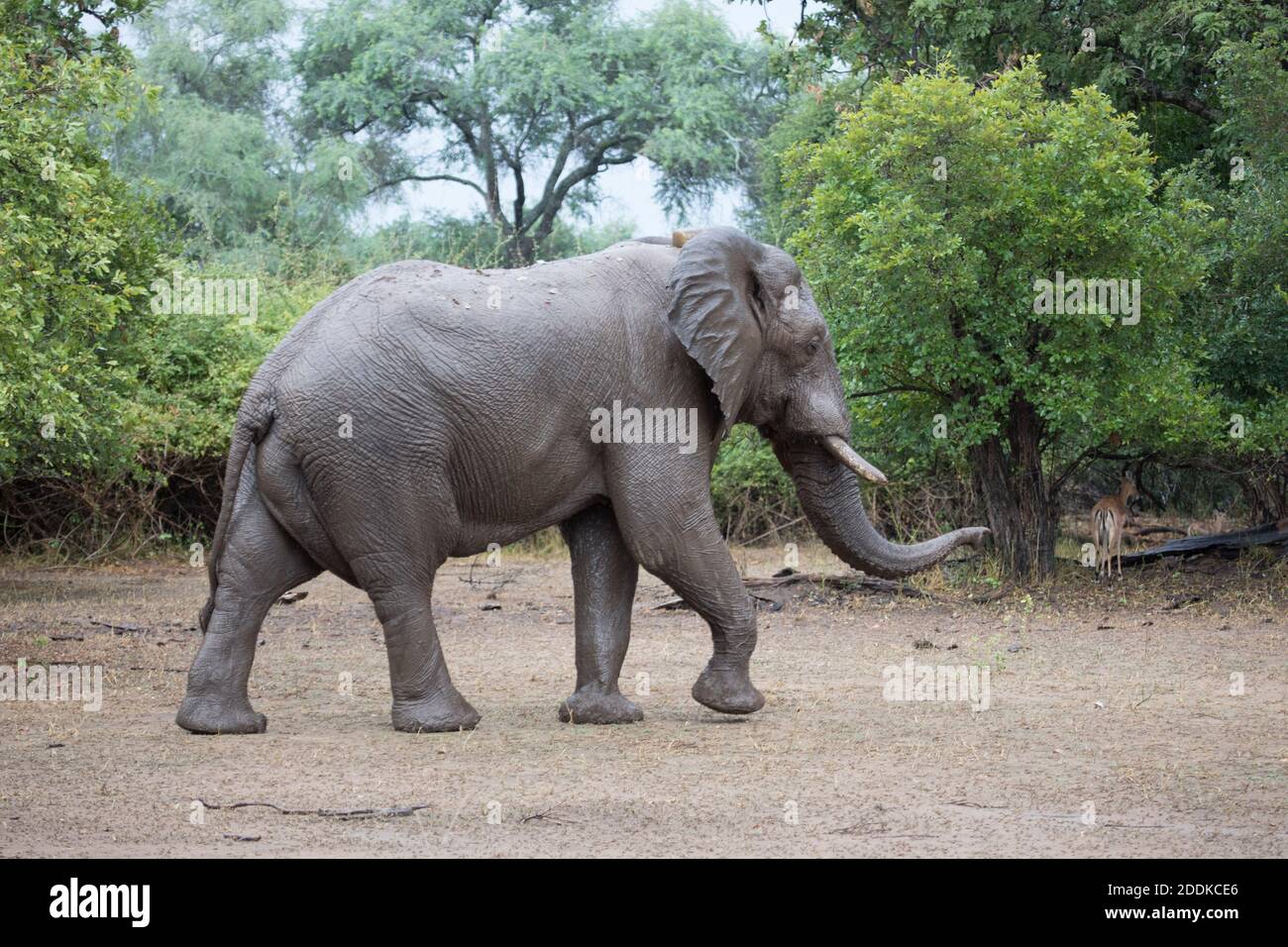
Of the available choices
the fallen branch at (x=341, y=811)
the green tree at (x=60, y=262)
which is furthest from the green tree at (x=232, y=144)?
the fallen branch at (x=341, y=811)

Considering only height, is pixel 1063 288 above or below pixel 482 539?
above

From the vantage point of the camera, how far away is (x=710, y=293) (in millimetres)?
9500

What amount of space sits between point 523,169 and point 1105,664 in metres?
34.0

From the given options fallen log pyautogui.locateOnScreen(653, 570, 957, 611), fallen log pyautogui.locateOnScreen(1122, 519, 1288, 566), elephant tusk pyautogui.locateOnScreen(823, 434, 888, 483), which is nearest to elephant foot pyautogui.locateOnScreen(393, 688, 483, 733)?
elephant tusk pyautogui.locateOnScreen(823, 434, 888, 483)

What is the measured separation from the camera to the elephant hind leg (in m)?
9.26

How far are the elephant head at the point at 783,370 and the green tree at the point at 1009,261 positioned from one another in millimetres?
5764

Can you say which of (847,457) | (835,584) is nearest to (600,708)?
(847,457)

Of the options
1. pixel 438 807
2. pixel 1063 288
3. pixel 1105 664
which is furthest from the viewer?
pixel 1063 288

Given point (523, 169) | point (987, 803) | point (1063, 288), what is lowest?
point (987, 803)

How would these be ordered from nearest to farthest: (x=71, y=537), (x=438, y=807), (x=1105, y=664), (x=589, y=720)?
(x=438, y=807), (x=589, y=720), (x=1105, y=664), (x=71, y=537)

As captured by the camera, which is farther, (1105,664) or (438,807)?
(1105,664)

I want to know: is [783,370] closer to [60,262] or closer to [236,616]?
[236,616]

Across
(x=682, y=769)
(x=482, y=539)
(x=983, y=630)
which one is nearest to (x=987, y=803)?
(x=682, y=769)

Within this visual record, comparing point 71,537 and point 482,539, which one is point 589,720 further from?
→ point 71,537
